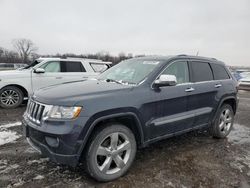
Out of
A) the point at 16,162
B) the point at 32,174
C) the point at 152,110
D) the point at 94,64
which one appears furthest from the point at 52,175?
the point at 94,64

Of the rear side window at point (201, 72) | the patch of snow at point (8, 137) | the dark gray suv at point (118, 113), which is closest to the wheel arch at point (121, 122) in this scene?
the dark gray suv at point (118, 113)

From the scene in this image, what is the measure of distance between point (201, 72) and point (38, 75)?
5683 mm

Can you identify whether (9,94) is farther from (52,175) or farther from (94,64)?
(52,175)

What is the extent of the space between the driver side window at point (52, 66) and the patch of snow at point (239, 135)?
20.3 ft

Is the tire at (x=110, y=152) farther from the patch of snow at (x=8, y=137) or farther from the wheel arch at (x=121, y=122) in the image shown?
the patch of snow at (x=8, y=137)

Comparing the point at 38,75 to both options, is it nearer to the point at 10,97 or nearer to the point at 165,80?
the point at 10,97

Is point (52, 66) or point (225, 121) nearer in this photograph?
point (225, 121)

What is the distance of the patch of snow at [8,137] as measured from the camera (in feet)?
14.0

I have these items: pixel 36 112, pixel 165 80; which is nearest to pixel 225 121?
pixel 165 80

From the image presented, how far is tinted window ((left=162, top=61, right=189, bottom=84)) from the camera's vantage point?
3.77m

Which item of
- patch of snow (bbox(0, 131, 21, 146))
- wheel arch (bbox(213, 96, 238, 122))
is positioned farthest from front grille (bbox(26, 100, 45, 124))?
wheel arch (bbox(213, 96, 238, 122))

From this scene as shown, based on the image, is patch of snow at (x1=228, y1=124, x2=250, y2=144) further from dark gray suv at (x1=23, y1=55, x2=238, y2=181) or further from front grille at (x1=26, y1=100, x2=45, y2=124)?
front grille at (x1=26, y1=100, x2=45, y2=124)

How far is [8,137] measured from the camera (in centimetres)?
448

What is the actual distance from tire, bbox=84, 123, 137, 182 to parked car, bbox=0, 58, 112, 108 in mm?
5521
